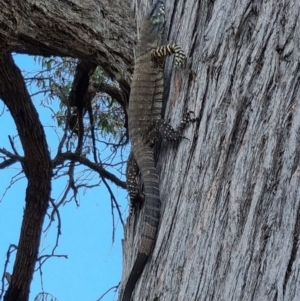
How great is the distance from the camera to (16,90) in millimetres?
5746

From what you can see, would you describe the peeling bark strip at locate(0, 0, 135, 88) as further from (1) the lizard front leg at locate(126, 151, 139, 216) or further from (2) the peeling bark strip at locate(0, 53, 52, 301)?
(2) the peeling bark strip at locate(0, 53, 52, 301)

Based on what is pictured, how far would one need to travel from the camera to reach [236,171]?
299cm

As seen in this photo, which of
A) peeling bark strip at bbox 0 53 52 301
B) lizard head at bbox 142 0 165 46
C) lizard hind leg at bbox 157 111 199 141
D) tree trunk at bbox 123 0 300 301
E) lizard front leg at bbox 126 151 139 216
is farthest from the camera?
peeling bark strip at bbox 0 53 52 301

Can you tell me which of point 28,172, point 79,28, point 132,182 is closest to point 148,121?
point 132,182

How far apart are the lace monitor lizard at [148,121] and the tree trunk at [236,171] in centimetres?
7

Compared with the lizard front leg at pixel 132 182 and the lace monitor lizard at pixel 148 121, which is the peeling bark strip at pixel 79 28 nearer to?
the lace monitor lizard at pixel 148 121

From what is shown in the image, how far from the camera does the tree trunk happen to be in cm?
279

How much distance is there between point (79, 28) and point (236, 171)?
1.73 m

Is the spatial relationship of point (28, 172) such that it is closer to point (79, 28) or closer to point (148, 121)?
point (79, 28)

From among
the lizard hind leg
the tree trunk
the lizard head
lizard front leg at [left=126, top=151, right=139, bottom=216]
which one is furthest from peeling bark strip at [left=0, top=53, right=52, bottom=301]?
the tree trunk

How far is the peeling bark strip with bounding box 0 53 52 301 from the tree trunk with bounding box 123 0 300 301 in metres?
2.50

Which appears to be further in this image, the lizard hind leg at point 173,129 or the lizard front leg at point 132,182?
the lizard front leg at point 132,182

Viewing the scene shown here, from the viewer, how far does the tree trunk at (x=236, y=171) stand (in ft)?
9.14

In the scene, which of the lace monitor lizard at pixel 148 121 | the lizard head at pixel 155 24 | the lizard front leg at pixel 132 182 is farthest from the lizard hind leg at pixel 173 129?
the lizard head at pixel 155 24
